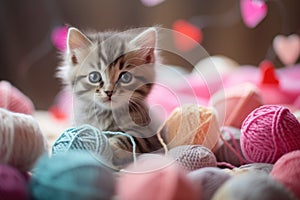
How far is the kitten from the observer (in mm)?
806

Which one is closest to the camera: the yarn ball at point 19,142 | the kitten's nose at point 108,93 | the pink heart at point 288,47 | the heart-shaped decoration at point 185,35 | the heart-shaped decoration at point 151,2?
the yarn ball at point 19,142

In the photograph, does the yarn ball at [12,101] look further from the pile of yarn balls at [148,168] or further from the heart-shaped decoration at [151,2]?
the heart-shaped decoration at [151,2]

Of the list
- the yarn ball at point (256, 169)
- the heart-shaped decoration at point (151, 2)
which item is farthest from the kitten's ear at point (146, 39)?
the heart-shaped decoration at point (151, 2)

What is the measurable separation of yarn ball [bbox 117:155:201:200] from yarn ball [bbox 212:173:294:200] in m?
0.04

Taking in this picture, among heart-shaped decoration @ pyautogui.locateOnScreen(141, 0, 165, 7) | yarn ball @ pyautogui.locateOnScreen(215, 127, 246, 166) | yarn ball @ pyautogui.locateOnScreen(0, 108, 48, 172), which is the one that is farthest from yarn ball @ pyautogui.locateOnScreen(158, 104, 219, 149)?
heart-shaped decoration @ pyautogui.locateOnScreen(141, 0, 165, 7)

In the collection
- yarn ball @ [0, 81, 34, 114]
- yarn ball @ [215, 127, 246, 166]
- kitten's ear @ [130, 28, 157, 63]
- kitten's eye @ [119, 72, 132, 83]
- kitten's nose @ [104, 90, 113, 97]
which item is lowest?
yarn ball @ [215, 127, 246, 166]

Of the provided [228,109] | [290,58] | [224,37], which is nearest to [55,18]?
[224,37]

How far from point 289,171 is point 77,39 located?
0.40 meters

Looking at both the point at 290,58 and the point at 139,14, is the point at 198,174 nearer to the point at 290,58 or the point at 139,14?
the point at 290,58

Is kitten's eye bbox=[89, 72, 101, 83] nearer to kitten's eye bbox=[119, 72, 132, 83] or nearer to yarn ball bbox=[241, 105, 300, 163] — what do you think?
kitten's eye bbox=[119, 72, 132, 83]

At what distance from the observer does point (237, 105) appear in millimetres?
1010

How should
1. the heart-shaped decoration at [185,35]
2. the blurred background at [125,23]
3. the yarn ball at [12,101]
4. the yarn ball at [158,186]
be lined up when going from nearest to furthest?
the yarn ball at [158,186], the yarn ball at [12,101], the heart-shaped decoration at [185,35], the blurred background at [125,23]

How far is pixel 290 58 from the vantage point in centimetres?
158

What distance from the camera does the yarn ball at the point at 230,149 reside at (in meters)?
0.88
